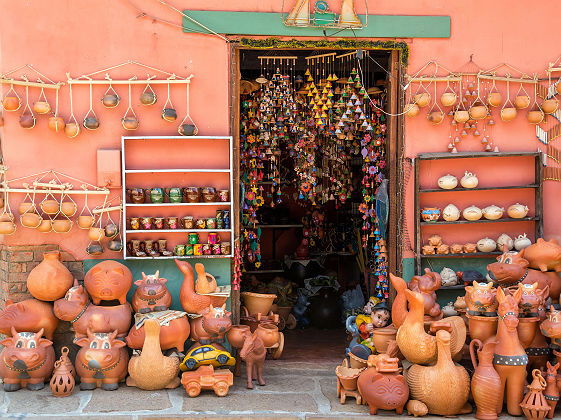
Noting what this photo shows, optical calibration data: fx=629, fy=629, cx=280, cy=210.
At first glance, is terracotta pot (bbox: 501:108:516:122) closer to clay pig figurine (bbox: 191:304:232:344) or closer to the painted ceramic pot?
the painted ceramic pot

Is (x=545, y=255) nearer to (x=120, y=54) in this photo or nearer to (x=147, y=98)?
(x=147, y=98)

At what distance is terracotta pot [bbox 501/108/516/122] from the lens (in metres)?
5.88

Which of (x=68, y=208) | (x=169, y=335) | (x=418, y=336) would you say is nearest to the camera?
(x=418, y=336)

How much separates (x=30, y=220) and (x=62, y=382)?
55.5 inches

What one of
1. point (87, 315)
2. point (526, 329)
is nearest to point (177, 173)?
point (87, 315)

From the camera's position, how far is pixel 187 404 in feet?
15.8

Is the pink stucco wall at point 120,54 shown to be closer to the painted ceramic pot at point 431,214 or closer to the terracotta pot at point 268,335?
the painted ceramic pot at point 431,214

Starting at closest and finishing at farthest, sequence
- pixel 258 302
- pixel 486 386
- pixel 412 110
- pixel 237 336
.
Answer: pixel 486 386, pixel 237 336, pixel 412 110, pixel 258 302

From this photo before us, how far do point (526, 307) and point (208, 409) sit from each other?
2.56 m

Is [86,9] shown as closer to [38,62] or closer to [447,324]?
[38,62]

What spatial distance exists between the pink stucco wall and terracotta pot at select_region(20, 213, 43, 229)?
9.3 inches

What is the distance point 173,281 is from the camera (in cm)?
576

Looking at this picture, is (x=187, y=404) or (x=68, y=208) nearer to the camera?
(x=187, y=404)

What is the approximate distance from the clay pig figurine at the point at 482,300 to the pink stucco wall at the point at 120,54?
3.81 feet
